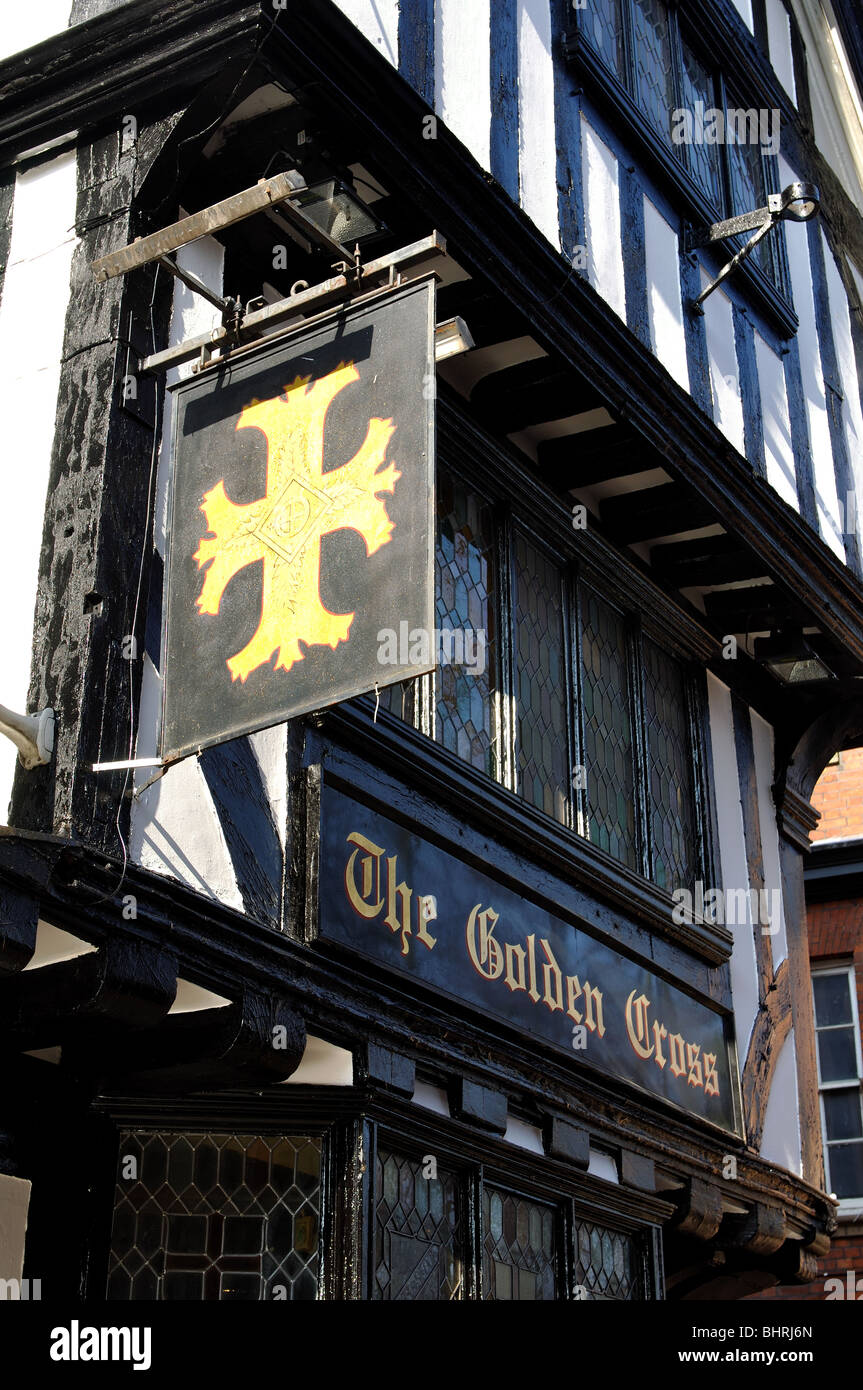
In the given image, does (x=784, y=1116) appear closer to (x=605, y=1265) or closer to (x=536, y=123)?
(x=605, y=1265)

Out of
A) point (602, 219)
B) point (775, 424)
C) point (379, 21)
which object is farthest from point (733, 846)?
point (379, 21)

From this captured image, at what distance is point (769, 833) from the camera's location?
31.8ft

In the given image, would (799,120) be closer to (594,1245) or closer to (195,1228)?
(594,1245)

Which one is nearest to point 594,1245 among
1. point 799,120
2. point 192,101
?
point 192,101

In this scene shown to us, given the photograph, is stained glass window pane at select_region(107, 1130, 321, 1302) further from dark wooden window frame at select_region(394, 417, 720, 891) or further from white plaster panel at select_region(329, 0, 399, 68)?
white plaster panel at select_region(329, 0, 399, 68)

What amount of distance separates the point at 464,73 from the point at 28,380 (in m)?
2.57

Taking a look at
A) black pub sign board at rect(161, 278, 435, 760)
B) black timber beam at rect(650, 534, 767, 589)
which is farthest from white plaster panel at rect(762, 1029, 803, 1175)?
black pub sign board at rect(161, 278, 435, 760)

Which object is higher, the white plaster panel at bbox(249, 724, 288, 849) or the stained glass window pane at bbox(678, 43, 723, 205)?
the stained glass window pane at bbox(678, 43, 723, 205)

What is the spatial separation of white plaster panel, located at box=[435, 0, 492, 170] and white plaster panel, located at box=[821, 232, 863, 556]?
4.25 metres

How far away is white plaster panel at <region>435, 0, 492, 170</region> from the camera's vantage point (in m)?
7.19

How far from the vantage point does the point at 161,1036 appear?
5.28m

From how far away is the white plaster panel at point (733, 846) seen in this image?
29.0ft

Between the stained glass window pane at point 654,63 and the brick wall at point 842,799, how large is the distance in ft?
23.2

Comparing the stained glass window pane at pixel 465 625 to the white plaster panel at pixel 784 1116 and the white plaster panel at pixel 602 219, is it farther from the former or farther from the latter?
the white plaster panel at pixel 784 1116
